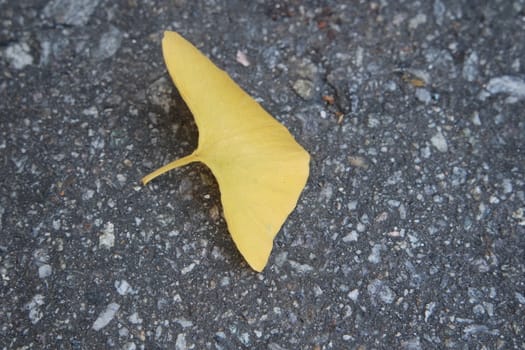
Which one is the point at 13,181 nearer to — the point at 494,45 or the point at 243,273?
the point at 243,273

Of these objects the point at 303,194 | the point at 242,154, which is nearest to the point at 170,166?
the point at 242,154

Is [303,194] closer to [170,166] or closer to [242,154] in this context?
[242,154]

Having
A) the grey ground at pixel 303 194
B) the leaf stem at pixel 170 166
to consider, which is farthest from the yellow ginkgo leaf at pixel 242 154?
the grey ground at pixel 303 194

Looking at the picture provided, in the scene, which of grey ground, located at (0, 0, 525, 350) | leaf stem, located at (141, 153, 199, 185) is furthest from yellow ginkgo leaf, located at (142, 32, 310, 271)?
grey ground, located at (0, 0, 525, 350)

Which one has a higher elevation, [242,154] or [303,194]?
[242,154]

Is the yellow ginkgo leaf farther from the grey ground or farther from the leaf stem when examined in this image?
the grey ground
